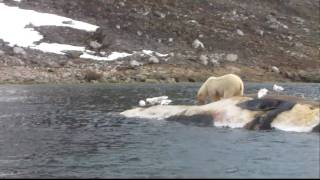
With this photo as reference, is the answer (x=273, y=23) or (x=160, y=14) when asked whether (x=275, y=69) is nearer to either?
(x=273, y=23)

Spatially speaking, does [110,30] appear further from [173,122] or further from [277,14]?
[173,122]

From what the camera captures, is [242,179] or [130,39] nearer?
[242,179]

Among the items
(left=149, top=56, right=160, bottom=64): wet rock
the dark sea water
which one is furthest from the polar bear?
(left=149, top=56, right=160, bottom=64): wet rock

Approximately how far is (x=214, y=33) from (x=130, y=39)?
18.5 metres

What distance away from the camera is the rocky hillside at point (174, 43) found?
93.7 metres

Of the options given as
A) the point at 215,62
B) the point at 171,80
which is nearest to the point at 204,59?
the point at 215,62

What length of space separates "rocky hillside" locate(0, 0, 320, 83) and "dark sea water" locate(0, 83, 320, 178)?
4703 cm

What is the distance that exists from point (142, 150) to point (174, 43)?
8265 cm

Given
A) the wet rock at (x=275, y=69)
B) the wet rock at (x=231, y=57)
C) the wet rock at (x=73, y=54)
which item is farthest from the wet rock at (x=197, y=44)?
the wet rock at (x=73, y=54)

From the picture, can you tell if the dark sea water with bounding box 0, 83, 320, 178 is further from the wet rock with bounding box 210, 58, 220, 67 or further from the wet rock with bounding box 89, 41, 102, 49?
the wet rock with bounding box 210, 58, 220, 67

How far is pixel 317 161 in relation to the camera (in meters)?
24.9

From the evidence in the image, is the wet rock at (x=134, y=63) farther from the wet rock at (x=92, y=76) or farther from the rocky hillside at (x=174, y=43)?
the wet rock at (x=92, y=76)

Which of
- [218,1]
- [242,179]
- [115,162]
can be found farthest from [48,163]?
[218,1]

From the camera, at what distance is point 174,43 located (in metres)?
112
